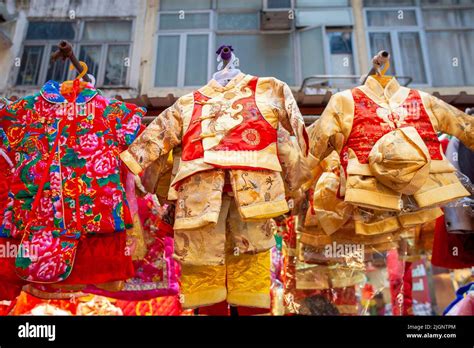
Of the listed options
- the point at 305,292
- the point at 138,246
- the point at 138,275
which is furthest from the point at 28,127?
the point at 305,292

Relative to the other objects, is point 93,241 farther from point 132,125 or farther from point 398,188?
point 398,188

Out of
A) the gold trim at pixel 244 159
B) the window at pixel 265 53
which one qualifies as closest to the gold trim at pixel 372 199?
the gold trim at pixel 244 159

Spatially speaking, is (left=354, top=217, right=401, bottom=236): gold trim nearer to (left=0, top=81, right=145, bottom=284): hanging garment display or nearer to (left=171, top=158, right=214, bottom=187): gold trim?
(left=171, top=158, right=214, bottom=187): gold trim

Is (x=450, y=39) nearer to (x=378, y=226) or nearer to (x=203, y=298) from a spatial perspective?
(x=378, y=226)

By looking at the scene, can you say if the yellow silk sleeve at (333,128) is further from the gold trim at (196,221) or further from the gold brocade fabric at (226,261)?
the gold trim at (196,221)

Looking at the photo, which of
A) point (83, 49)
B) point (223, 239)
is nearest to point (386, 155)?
point (223, 239)

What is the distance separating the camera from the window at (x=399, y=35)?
3.68 m

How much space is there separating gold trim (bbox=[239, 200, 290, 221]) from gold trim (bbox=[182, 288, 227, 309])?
35 cm

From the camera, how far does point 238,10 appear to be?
3209 mm

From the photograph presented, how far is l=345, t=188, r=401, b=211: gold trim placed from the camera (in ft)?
5.93

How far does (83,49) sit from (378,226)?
2.34 metres

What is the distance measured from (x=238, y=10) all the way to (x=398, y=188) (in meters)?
2.06

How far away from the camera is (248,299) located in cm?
170

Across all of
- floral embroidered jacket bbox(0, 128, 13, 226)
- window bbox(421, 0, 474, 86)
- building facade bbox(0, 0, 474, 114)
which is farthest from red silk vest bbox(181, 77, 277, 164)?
window bbox(421, 0, 474, 86)
